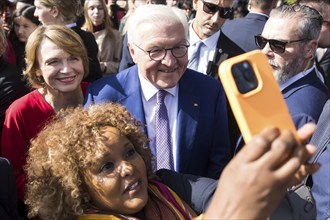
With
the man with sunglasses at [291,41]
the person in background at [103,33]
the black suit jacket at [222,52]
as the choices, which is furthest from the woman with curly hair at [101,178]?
the person in background at [103,33]

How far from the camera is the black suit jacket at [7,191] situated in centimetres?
183

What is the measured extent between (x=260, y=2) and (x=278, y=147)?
356 cm

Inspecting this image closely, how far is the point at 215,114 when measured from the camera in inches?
94.0

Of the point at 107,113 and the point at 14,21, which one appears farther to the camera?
the point at 14,21

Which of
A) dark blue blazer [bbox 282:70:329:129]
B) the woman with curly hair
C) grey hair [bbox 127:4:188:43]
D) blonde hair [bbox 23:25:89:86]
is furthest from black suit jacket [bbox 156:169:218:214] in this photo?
blonde hair [bbox 23:25:89:86]

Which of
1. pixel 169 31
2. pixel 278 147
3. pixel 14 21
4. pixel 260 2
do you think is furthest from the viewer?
pixel 14 21

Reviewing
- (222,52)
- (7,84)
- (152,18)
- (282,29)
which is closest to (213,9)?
(222,52)

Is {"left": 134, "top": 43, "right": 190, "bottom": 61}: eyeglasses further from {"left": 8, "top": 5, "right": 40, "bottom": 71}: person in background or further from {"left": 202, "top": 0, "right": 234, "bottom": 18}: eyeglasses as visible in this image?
{"left": 8, "top": 5, "right": 40, "bottom": 71}: person in background

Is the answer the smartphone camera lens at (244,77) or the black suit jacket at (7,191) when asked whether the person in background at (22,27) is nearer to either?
the black suit jacket at (7,191)

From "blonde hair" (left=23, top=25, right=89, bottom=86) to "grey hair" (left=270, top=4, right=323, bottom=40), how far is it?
4.16 ft

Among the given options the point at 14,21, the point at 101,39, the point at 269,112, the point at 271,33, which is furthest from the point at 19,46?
the point at 269,112

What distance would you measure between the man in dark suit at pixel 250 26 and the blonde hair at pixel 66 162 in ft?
7.26

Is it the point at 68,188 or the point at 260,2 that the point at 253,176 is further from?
the point at 260,2

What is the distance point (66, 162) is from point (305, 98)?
1.32 m
